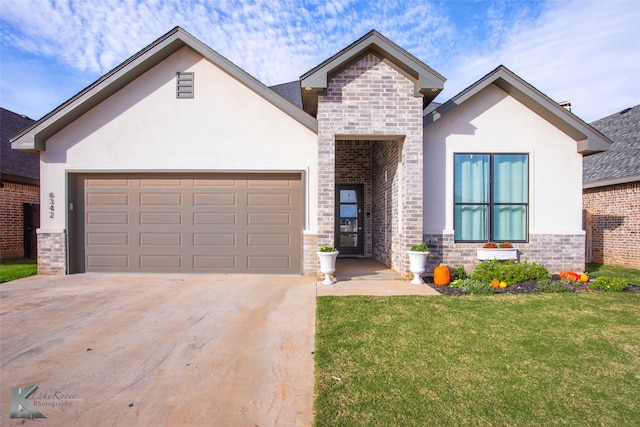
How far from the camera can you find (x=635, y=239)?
9.46m

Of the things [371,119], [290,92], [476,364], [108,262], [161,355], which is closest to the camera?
[476,364]

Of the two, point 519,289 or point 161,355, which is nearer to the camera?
point 161,355

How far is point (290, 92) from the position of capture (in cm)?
1223

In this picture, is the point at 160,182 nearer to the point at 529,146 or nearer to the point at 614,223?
the point at 529,146

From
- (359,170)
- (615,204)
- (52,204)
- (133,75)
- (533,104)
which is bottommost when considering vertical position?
(52,204)

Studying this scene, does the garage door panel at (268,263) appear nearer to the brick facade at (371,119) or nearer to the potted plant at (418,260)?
the brick facade at (371,119)

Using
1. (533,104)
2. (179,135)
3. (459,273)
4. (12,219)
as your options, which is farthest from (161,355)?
(12,219)

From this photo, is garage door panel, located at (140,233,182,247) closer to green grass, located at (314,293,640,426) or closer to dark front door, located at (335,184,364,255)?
green grass, located at (314,293,640,426)

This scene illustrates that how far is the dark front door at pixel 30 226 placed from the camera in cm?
1041

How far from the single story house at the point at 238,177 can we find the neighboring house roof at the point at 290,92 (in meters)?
3.89

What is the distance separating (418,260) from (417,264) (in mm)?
98

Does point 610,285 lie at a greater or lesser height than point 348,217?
lesser

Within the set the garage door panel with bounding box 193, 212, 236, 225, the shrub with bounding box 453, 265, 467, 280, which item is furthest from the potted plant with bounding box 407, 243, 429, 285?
the garage door panel with bounding box 193, 212, 236, 225

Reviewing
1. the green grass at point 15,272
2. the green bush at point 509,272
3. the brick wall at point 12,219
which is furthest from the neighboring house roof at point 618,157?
the brick wall at point 12,219
